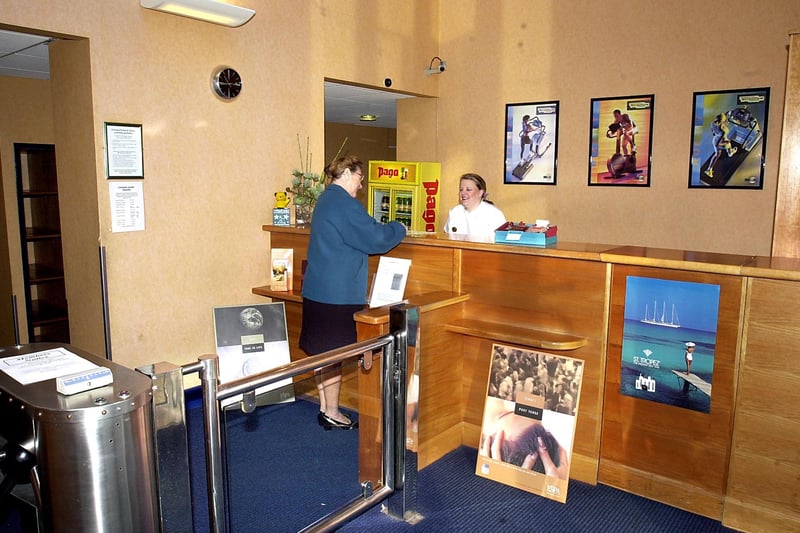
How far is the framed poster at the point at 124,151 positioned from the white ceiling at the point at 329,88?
72 centimetres

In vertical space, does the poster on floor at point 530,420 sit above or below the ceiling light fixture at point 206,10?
below

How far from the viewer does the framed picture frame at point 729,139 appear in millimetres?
4820

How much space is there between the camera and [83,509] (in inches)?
57.8

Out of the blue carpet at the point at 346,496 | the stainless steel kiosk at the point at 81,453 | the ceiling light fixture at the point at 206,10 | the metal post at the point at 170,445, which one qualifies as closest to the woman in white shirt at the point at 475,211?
the blue carpet at the point at 346,496

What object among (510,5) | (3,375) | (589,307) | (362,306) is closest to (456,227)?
(362,306)

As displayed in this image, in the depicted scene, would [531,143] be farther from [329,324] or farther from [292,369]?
[292,369]

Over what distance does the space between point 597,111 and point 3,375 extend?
5.15 metres

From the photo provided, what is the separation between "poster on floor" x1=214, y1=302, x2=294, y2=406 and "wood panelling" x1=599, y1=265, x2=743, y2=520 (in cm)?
235

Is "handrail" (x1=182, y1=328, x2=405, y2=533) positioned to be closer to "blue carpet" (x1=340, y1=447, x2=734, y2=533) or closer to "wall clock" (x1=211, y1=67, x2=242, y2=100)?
"blue carpet" (x1=340, y1=447, x2=734, y2=533)

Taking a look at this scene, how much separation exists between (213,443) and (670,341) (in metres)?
2.16

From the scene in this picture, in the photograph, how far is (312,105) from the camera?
5332 mm

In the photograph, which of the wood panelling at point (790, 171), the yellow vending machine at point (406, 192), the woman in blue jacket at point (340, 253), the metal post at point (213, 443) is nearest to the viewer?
the metal post at point (213, 443)

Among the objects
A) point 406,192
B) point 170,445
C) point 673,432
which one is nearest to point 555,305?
point 673,432

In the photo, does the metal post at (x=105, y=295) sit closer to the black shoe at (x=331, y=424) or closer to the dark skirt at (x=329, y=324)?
the dark skirt at (x=329, y=324)
